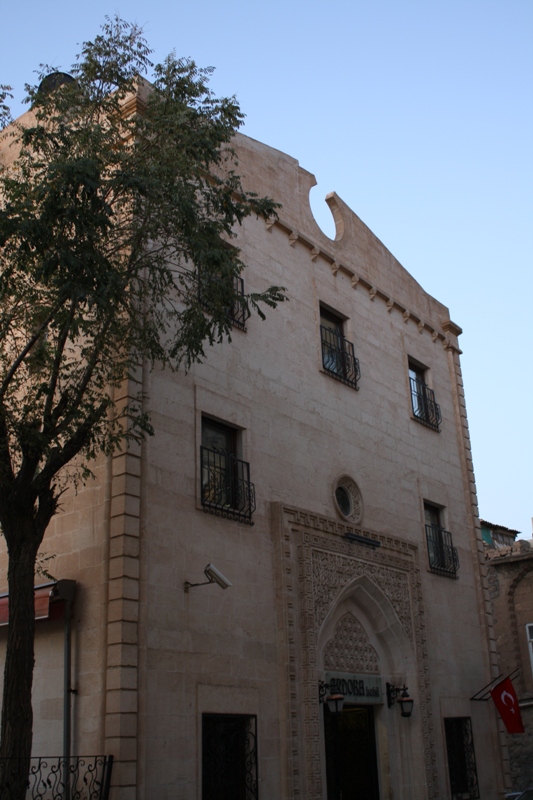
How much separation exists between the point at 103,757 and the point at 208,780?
5.68 ft

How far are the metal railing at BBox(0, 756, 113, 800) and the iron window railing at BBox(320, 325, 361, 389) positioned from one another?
25.6 feet

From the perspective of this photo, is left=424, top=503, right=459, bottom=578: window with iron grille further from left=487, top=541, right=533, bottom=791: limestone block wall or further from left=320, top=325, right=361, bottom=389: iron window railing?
left=487, top=541, right=533, bottom=791: limestone block wall

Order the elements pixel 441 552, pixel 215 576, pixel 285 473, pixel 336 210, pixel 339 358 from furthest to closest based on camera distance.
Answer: pixel 336 210 → pixel 441 552 → pixel 339 358 → pixel 285 473 → pixel 215 576

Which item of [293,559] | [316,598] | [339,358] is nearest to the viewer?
[293,559]

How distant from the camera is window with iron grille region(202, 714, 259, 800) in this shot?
33.7ft

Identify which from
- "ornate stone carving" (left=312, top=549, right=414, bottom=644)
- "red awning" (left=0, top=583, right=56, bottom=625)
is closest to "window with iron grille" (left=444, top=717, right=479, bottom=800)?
"ornate stone carving" (left=312, top=549, right=414, bottom=644)

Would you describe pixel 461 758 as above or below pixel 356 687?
below

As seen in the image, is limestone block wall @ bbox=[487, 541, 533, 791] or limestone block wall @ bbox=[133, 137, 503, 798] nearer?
limestone block wall @ bbox=[133, 137, 503, 798]

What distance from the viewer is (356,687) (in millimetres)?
13438

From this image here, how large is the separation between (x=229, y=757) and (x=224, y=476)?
11.8ft

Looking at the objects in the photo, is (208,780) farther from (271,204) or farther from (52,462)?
(271,204)

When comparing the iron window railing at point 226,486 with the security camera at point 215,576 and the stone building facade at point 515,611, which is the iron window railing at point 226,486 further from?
the stone building facade at point 515,611

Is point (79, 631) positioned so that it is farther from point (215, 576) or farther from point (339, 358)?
point (339, 358)

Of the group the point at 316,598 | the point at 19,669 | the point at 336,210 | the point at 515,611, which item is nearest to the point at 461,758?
the point at 316,598
